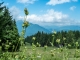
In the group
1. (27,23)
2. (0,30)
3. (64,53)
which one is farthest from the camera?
(0,30)

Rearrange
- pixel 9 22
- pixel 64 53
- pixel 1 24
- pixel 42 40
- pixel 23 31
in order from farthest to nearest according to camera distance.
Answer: pixel 42 40
pixel 9 22
pixel 1 24
pixel 64 53
pixel 23 31

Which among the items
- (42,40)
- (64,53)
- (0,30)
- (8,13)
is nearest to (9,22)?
(8,13)

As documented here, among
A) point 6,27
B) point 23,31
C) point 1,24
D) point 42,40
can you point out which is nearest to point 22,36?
point 23,31

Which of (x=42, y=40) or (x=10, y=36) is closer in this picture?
(x=10, y=36)

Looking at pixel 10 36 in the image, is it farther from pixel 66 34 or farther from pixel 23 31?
pixel 66 34

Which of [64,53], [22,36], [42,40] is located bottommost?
[42,40]

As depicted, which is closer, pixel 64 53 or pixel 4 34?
pixel 64 53

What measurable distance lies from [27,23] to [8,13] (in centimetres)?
5577

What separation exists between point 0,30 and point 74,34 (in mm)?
91678

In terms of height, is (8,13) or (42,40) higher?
(8,13)

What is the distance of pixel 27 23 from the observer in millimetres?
3230

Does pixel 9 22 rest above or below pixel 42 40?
above

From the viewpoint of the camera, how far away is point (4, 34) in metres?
50.5

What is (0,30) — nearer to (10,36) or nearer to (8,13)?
(10,36)
